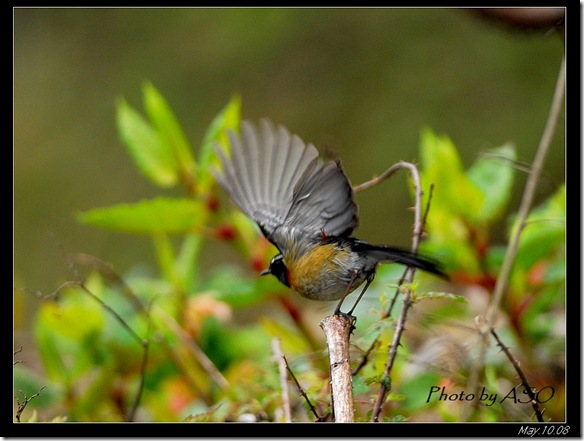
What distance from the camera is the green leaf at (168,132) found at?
173 cm

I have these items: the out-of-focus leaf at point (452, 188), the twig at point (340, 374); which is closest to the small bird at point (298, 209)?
the twig at point (340, 374)

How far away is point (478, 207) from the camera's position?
1675 millimetres

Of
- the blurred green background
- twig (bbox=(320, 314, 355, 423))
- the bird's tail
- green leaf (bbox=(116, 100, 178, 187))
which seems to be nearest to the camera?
twig (bbox=(320, 314, 355, 423))

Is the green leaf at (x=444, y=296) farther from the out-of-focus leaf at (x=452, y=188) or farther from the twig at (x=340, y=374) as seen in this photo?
the out-of-focus leaf at (x=452, y=188)

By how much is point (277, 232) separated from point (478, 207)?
0.49 metres

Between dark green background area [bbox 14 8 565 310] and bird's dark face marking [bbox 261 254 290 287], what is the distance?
72.9 inches

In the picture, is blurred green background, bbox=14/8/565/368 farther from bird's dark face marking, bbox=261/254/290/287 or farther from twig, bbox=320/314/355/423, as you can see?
twig, bbox=320/314/355/423

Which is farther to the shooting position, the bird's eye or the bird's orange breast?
the bird's eye

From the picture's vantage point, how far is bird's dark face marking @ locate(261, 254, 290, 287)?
1534mm

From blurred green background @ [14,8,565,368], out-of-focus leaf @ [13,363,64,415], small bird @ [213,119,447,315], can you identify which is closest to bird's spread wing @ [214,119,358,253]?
small bird @ [213,119,447,315]

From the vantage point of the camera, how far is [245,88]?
12.3 ft

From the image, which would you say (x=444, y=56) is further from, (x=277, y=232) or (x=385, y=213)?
(x=277, y=232)

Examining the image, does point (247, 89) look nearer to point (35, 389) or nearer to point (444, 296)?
point (35, 389)
